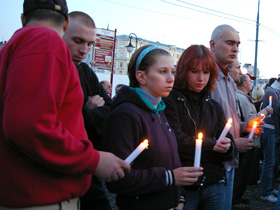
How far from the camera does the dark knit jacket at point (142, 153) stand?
5.74ft

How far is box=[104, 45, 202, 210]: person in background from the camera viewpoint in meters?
1.76

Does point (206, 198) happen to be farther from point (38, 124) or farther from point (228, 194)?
point (38, 124)

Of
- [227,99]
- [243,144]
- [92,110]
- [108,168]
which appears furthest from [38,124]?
[227,99]

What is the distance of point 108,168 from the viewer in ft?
4.61

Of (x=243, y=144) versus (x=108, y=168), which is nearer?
(x=108, y=168)

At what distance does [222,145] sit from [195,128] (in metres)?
0.28

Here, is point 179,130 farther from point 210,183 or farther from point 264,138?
point 264,138

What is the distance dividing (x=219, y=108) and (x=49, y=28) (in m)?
1.84

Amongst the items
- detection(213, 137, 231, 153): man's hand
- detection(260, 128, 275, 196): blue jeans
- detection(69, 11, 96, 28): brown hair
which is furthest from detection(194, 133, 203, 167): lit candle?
detection(260, 128, 275, 196): blue jeans

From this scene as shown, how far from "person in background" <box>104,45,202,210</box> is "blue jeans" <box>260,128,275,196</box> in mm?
4363

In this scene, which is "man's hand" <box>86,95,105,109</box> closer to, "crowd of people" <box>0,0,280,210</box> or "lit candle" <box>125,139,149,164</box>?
"crowd of people" <box>0,0,280,210</box>

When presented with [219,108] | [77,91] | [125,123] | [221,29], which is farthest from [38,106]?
[221,29]

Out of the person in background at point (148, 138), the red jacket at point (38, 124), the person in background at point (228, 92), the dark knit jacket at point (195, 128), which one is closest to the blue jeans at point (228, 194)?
the person in background at point (228, 92)

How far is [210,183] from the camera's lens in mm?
2371
